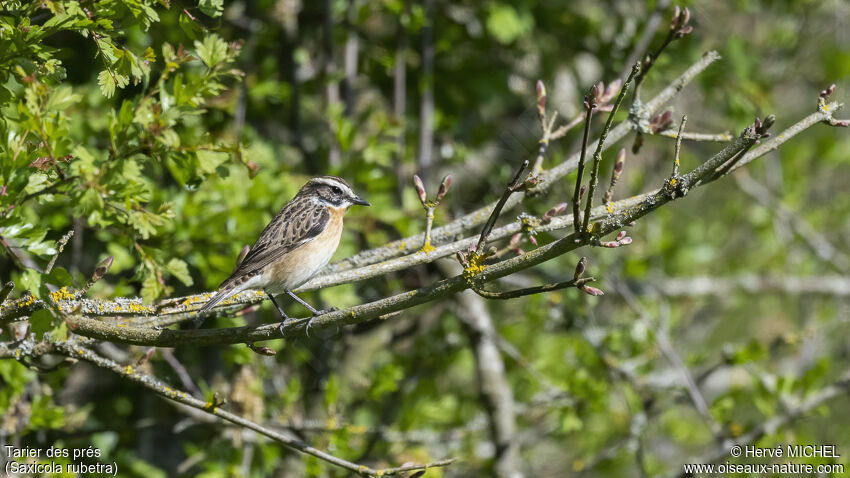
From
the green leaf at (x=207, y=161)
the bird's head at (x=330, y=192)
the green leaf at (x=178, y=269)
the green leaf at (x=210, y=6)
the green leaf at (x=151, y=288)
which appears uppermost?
the bird's head at (x=330, y=192)

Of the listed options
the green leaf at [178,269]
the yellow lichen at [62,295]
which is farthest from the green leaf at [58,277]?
the green leaf at [178,269]

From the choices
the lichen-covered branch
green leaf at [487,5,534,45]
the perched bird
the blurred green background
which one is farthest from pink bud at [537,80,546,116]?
green leaf at [487,5,534,45]

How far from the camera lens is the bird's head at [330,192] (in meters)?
5.16

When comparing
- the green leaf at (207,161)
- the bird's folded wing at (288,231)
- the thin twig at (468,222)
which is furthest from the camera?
the bird's folded wing at (288,231)

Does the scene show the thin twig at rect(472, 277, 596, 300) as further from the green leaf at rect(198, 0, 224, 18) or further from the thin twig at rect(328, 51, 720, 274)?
the green leaf at rect(198, 0, 224, 18)

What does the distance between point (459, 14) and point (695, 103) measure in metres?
4.31

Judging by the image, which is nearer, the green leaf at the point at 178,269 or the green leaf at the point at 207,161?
Answer: the green leaf at the point at 207,161

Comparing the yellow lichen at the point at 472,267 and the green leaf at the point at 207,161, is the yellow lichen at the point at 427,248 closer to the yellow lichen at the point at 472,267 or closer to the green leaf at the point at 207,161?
the yellow lichen at the point at 472,267

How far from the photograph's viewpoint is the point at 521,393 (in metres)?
7.36

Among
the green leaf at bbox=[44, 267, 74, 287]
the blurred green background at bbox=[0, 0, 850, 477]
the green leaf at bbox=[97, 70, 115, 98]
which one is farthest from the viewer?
the blurred green background at bbox=[0, 0, 850, 477]

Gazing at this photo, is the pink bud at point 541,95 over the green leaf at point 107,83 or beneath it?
over

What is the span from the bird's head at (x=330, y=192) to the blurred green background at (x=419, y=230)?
0.34 metres

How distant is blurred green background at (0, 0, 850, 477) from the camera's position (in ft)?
16.9

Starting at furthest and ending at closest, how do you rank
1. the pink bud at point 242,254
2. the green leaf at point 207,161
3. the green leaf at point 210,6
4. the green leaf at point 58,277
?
the pink bud at point 242,254 < the green leaf at point 207,161 < the green leaf at point 210,6 < the green leaf at point 58,277
